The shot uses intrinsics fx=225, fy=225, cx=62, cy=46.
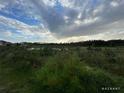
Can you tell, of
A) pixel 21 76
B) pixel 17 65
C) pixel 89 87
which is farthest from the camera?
A: pixel 17 65

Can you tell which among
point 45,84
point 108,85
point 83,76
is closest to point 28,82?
point 45,84

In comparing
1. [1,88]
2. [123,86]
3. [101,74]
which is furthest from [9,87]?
[123,86]

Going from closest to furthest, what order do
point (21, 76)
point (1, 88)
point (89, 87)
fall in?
point (89, 87) < point (1, 88) < point (21, 76)

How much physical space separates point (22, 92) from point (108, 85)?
442cm

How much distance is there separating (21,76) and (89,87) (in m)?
5.97

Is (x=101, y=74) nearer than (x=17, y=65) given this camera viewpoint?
Yes

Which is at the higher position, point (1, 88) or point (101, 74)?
point (101, 74)

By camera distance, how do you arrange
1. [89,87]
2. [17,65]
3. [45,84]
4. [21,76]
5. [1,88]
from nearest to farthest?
1. [89,87]
2. [45,84]
3. [1,88]
4. [21,76]
5. [17,65]

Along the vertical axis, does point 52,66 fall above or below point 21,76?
above

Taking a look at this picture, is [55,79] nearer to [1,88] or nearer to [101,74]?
[101,74]

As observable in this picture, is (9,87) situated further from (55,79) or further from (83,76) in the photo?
(83,76)

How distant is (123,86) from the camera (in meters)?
11.5

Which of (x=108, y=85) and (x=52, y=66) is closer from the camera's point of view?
(x=108, y=85)

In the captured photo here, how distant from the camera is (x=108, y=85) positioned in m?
11.4
